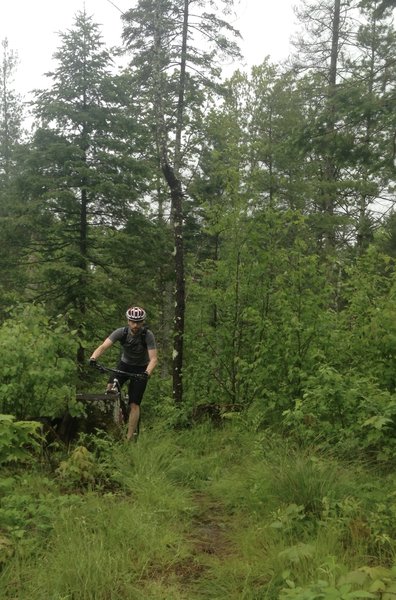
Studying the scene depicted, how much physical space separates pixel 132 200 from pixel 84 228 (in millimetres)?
1335

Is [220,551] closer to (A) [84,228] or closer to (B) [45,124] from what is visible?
(A) [84,228]

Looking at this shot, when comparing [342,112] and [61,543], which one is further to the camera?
[342,112]

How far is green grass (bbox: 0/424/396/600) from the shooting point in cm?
289

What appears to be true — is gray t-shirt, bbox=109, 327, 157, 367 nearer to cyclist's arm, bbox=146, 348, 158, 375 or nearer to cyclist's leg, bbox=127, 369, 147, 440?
cyclist's arm, bbox=146, 348, 158, 375

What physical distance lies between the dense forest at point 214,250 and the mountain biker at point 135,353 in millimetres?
721

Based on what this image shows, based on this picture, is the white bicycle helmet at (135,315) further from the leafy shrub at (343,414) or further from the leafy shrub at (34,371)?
the leafy shrub at (343,414)

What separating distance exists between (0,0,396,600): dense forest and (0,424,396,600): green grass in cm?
8

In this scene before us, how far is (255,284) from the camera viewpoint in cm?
805

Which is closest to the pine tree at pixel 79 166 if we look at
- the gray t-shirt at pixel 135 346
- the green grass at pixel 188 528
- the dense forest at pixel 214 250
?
the dense forest at pixel 214 250

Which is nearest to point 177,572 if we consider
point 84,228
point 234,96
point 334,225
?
point 84,228

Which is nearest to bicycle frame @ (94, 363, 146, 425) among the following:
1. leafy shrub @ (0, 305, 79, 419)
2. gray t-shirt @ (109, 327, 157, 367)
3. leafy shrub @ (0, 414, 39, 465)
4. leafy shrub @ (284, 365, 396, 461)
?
gray t-shirt @ (109, 327, 157, 367)

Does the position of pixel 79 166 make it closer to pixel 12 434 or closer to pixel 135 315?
pixel 135 315

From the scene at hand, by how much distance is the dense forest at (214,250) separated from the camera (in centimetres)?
523

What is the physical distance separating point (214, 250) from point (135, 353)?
9935 millimetres
